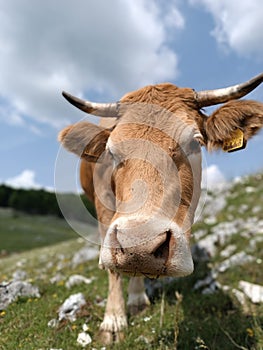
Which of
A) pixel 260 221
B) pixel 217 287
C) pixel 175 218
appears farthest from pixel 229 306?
pixel 260 221

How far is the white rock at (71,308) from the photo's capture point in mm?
5254

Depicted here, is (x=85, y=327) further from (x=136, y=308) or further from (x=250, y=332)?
(x=250, y=332)

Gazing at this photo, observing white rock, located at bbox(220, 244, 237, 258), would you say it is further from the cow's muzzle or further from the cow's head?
the cow's muzzle

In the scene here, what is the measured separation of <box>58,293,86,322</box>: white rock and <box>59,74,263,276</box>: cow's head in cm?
139

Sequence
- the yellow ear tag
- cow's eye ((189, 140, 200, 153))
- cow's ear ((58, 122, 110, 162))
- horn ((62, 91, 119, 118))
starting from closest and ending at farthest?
cow's eye ((189, 140, 200, 153))
the yellow ear tag
horn ((62, 91, 119, 118))
cow's ear ((58, 122, 110, 162))

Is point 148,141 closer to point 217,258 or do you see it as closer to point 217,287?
point 217,287

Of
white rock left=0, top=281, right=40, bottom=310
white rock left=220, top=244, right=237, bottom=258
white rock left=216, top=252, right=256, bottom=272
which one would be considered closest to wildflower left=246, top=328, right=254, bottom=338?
white rock left=216, top=252, right=256, bottom=272

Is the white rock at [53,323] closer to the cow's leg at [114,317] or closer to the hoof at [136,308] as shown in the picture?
the cow's leg at [114,317]

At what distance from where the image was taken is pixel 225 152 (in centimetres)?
495

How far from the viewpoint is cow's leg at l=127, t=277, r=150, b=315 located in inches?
240

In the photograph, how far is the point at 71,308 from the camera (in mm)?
5434

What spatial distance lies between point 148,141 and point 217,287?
12.1 ft

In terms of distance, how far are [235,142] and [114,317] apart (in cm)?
272

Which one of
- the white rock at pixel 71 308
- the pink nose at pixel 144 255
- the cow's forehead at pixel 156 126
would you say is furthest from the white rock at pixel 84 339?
the cow's forehead at pixel 156 126
